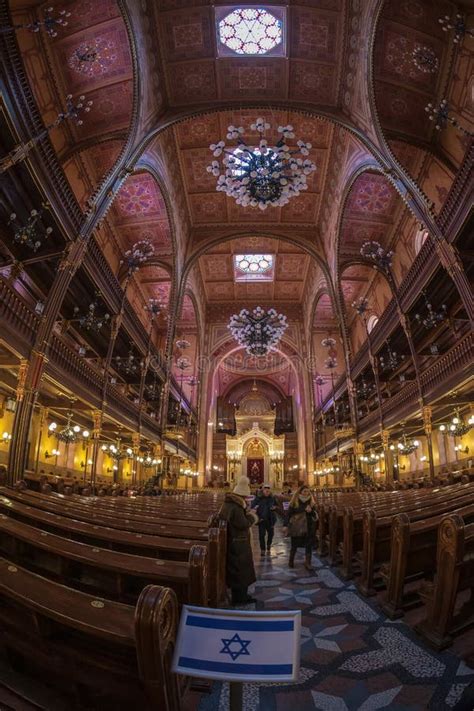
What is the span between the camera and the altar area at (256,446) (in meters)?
38.8

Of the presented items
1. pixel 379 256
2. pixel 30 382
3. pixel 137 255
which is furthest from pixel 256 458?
pixel 30 382

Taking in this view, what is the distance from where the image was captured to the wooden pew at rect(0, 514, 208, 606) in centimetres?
225

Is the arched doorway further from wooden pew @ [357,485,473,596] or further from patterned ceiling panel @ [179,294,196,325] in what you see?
wooden pew @ [357,485,473,596]

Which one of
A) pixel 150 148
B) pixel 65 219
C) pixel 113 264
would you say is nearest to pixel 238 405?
pixel 113 264

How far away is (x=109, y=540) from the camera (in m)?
3.10

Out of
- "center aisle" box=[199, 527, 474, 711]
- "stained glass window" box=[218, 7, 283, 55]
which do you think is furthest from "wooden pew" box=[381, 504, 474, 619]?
"stained glass window" box=[218, 7, 283, 55]

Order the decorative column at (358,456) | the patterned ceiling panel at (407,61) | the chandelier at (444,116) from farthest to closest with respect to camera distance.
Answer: the decorative column at (358,456) → the patterned ceiling panel at (407,61) → the chandelier at (444,116)

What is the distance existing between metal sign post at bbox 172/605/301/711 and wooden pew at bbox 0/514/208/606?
1018 millimetres

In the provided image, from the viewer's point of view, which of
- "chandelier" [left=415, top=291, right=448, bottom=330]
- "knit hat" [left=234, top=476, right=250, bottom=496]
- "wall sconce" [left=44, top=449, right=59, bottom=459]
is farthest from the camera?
"wall sconce" [left=44, top=449, right=59, bottom=459]

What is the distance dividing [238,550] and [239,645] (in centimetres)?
335

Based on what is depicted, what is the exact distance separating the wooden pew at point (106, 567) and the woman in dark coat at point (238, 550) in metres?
1.85

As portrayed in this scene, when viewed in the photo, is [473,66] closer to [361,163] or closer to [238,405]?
[361,163]

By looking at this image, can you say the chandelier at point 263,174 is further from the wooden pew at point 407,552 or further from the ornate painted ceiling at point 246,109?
the wooden pew at point 407,552

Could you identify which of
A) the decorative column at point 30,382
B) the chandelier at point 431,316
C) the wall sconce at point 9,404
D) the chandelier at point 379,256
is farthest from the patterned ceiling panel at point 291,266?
the wall sconce at point 9,404
